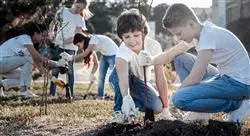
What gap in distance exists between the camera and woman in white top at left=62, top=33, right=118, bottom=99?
8438 millimetres

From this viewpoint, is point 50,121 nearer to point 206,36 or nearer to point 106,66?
point 206,36

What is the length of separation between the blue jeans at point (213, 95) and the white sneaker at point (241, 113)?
0.13ft

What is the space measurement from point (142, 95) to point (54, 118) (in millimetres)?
978

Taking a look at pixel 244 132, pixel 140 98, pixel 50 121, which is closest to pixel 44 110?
pixel 50 121

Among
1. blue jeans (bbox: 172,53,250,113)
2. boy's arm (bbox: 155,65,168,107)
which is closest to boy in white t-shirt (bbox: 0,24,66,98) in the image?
boy's arm (bbox: 155,65,168,107)

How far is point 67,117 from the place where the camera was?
5.73 metres

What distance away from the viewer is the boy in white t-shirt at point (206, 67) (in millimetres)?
4297

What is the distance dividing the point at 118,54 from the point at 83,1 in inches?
149

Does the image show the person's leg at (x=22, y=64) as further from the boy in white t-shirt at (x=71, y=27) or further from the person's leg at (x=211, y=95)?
the person's leg at (x=211, y=95)

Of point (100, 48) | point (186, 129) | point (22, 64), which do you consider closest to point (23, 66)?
point (22, 64)

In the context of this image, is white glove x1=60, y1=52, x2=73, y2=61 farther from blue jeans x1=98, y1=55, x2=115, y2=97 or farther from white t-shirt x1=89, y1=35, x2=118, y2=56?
blue jeans x1=98, y1=55, x2=115, y2=97

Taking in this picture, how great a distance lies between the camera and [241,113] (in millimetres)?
4613

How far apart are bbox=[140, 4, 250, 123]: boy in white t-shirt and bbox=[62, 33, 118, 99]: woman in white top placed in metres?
3.80

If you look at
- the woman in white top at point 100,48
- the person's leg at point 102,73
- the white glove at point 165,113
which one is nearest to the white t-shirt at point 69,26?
the woman in white top at point 100,48
